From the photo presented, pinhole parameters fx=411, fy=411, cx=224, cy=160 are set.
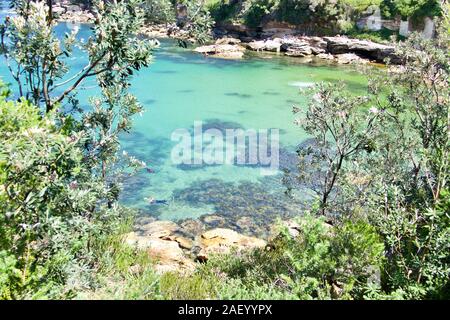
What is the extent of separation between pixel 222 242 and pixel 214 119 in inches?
656

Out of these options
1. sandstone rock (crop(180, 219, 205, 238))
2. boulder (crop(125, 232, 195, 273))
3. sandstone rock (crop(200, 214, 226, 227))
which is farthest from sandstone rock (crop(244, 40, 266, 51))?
boulder (crop(125, 232, 195, 273))

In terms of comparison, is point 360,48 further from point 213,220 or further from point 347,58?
point 213,220

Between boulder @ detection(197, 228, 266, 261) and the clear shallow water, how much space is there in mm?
1541

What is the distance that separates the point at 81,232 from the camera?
7195 mm

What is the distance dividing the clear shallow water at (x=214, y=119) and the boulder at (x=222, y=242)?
5.05ft

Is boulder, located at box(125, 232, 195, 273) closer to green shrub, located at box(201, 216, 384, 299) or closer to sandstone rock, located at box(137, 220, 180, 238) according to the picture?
sandstone rock, located at box(137, 220, 180, 238)

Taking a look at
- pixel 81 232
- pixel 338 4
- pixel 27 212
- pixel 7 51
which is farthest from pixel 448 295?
pixel 338 4

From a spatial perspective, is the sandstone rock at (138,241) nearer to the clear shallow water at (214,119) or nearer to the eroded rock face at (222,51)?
the clear shallow water at (214,119)

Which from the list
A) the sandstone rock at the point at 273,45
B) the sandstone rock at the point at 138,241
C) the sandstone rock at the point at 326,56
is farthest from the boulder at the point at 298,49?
the sandstone rock at the point at 138,241

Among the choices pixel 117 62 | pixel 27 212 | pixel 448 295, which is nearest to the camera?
pixel 27 212

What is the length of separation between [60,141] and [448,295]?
680 cm
